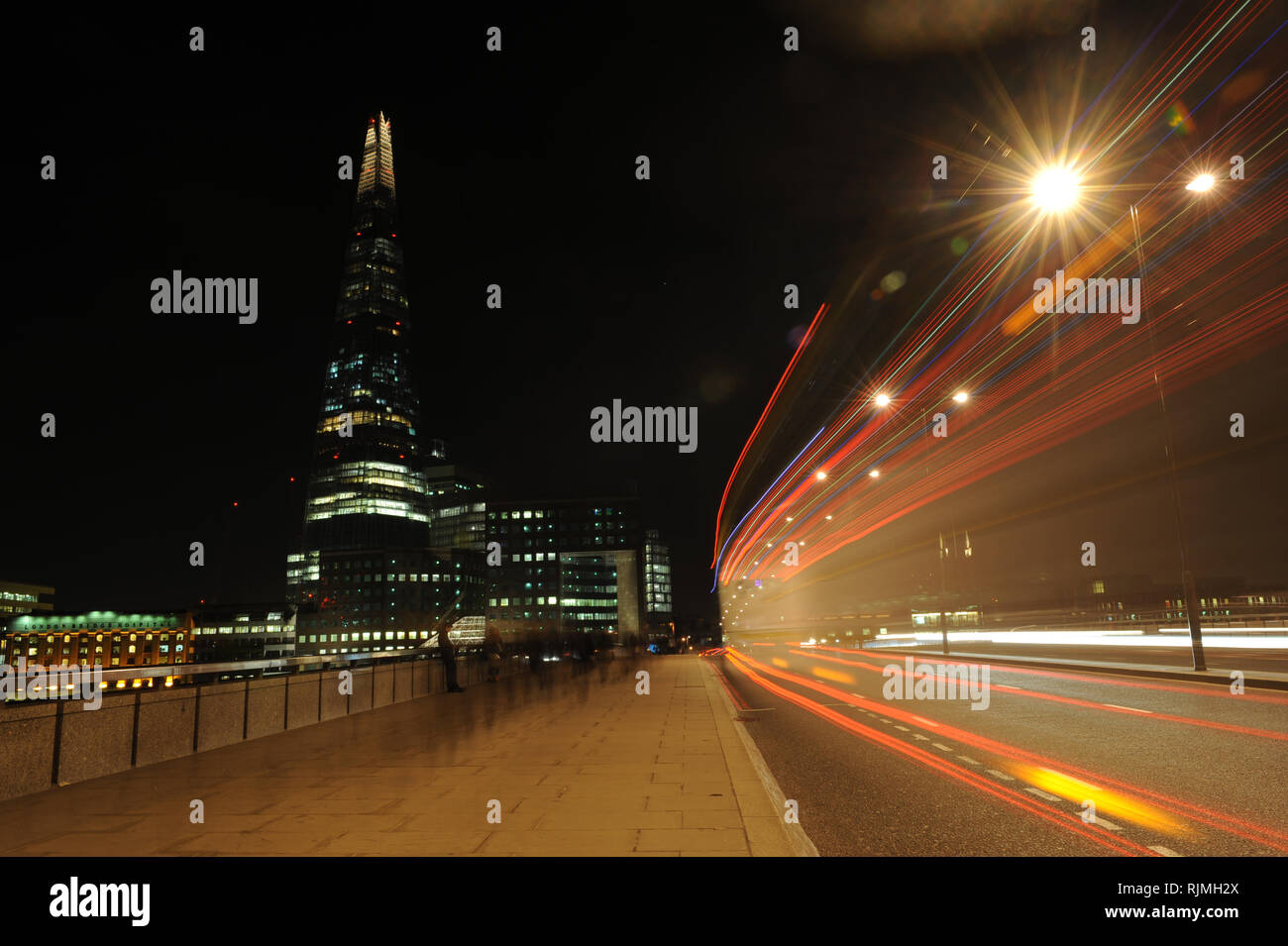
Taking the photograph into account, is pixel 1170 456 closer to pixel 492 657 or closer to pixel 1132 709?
pixel 1132 709

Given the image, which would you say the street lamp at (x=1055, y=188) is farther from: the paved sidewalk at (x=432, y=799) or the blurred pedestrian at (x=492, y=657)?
the blurred pedestrian at (x=492, y=657)

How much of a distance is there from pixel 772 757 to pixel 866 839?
466 cm

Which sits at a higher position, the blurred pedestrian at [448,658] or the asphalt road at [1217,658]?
the blurred pedestrian at [448,658]

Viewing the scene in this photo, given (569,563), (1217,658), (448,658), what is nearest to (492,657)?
(448,658)

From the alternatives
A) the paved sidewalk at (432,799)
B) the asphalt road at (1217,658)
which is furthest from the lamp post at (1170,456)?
the paved sidewalk at (432,799)

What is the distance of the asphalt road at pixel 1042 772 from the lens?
5945mm

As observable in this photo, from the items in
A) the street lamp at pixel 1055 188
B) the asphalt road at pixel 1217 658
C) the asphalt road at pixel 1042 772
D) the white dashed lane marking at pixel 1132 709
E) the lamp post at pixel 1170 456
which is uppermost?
the street lamp at pixel 1055 188

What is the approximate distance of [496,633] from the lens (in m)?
27.7

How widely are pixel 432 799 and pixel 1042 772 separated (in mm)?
6700

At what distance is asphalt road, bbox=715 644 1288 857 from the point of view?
5945mm

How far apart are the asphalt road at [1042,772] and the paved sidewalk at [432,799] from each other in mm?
870

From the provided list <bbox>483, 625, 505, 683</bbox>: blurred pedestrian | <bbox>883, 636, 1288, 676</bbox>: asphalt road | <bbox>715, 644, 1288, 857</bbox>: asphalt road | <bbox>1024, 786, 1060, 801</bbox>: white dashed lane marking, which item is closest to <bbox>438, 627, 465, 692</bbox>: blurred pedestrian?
<bbox>483, 625, 505, 683</bbox>: blurred pedestrian
